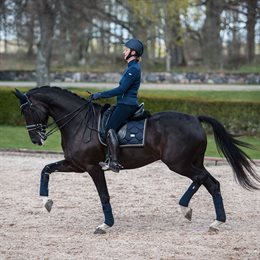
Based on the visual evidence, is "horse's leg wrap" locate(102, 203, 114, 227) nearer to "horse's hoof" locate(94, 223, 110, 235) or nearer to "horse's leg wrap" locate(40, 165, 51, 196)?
"horse's hoof" locate(94, 223, 110, 235)

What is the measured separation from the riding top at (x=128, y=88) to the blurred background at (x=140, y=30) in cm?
1757

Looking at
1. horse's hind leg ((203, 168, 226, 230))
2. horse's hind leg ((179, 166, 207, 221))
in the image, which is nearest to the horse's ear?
horse's hind leg ((179, 166, 207, 221))

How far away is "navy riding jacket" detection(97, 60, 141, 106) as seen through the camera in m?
8.33

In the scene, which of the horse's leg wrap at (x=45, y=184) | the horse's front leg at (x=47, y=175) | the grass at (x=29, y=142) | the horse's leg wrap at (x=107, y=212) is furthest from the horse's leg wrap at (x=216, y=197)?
the grass at (x=29, y=142)

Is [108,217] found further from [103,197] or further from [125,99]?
[125,99]

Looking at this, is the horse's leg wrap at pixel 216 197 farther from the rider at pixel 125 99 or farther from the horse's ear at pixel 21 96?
Result: the horse's ear at pixel 21 96

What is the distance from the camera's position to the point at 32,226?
8.66 meters

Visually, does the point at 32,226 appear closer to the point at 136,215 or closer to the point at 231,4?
the point at 136,215

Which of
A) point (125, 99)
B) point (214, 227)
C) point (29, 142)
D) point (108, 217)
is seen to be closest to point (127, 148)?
point (125, 99)

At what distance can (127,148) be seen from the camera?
8562 millimetres

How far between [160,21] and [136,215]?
2717cm

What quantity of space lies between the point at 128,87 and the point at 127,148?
2.55 ft

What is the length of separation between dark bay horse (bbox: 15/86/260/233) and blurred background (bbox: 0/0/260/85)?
17198 mm

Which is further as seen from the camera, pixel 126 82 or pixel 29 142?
pixel 29 142
